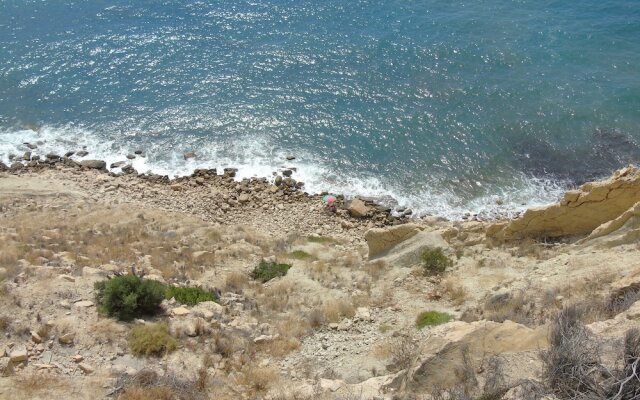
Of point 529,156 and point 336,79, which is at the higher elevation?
point 336,79

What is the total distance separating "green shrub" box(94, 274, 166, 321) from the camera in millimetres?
16672

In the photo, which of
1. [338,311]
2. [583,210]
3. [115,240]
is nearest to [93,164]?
[115,240]

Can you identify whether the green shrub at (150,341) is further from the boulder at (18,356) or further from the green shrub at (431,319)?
the green shrub at (431,319)

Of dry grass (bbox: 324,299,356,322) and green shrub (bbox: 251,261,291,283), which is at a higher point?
dry grass (bbox: 324,299,356,322)

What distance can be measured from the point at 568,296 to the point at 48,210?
24031mm

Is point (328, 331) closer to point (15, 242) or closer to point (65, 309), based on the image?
point (65, 309)

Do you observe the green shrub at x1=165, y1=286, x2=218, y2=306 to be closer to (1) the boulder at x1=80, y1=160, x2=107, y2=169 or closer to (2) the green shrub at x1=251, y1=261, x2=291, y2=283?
(2) the green shrub at x1=251, y1=261, x2=291, y2=283

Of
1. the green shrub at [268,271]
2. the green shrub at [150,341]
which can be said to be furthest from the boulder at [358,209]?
the green shrub at [150,341]

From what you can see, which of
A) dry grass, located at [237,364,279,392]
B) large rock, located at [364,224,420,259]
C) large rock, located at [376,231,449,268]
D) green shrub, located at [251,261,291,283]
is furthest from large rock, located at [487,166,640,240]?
dry grass, located at [237,364,279,392]

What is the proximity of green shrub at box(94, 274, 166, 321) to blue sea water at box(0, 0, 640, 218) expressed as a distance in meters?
16.0

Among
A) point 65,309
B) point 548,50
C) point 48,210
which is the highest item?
point 548,50

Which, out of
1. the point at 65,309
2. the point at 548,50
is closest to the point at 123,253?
the point at 65,309

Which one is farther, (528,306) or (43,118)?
(43,118)

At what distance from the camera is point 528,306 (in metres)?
16.4
